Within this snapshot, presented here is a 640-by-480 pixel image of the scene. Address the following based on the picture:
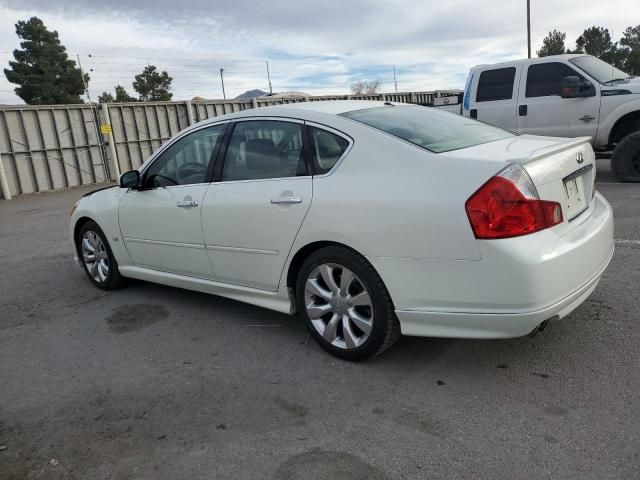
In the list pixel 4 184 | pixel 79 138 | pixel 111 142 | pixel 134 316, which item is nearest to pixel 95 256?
pixel 134 316

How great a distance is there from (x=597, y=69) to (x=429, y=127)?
6.53 metres

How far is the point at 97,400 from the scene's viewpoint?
10.2 ft

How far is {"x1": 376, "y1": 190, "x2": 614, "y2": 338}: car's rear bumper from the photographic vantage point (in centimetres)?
259

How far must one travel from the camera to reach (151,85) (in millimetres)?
45219

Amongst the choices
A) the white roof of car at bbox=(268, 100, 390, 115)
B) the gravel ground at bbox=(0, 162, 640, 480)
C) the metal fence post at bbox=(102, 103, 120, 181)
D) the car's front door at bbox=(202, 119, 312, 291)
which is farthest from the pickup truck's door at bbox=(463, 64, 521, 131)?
the metal fence post at bbox=(102, 103, 120, 181)

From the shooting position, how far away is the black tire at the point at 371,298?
3.00 metres

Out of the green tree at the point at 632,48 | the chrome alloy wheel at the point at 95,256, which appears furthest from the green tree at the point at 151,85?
the chrome alloy wheel at the point at 95,256

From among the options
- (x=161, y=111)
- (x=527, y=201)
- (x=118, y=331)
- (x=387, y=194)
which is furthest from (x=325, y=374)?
(x=161, y=111)

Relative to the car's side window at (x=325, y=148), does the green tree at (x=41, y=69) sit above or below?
above

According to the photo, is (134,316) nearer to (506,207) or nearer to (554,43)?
(506,207)

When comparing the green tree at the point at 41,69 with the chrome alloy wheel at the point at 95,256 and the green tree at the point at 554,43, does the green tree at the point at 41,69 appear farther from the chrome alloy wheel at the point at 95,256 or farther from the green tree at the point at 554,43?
the chrome alloy wheel at the point at 95,256

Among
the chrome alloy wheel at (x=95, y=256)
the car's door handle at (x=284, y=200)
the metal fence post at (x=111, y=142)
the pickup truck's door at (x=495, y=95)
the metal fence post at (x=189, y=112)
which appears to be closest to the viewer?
the car's door handle at (x=284, y=200)

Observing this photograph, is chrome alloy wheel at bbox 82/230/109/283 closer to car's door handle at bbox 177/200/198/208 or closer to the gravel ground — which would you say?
the gravel ground

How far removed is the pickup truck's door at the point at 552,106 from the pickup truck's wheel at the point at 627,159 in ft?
1.57
